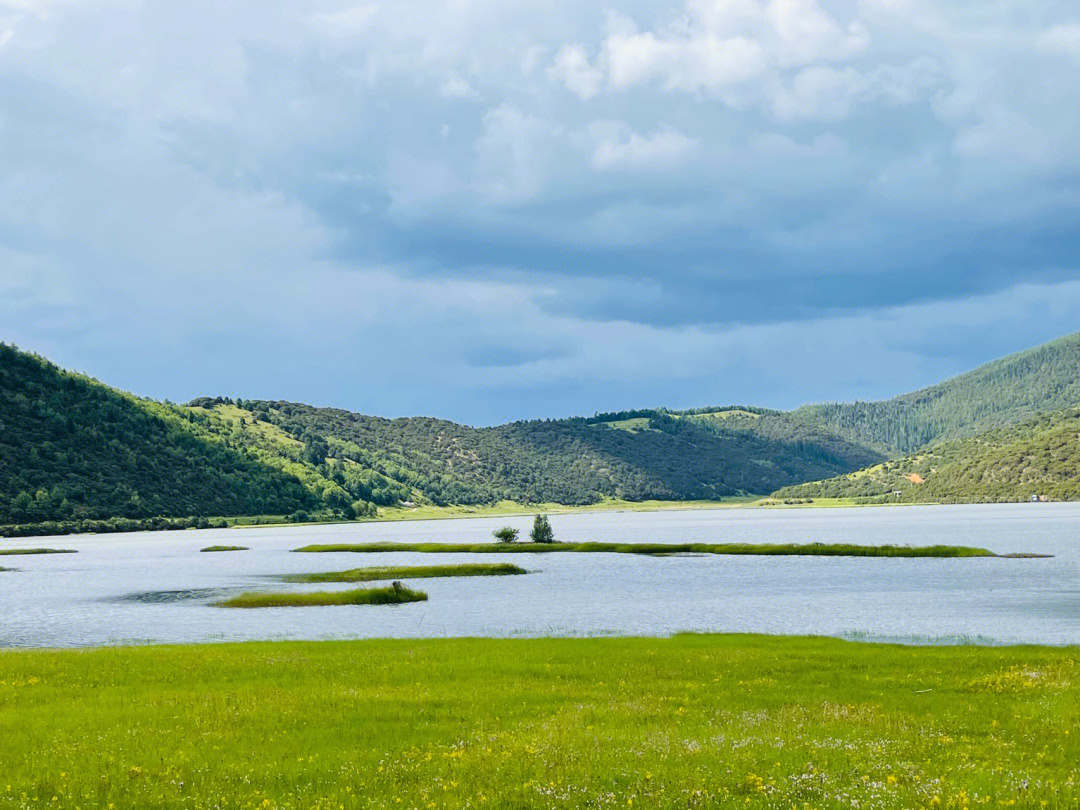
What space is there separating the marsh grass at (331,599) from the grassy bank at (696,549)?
78.2 meters

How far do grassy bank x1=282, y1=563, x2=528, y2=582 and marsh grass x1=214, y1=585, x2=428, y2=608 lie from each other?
23553 millimetres

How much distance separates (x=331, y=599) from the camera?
3652 inches

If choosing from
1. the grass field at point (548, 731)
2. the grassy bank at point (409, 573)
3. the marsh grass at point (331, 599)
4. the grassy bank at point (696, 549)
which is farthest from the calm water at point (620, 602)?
the grass field at point (548, 731)

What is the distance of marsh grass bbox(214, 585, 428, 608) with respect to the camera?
91.4m

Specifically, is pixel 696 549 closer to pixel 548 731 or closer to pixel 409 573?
pixel 409 573

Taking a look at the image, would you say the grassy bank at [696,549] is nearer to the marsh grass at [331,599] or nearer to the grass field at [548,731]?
the marsh grass at [331,599]

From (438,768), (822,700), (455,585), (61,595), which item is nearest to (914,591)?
(455,585)

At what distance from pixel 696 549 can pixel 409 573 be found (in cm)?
6301

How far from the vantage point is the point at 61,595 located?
106m

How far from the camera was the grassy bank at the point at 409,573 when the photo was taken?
395 feet

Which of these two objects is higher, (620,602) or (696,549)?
(620,602)

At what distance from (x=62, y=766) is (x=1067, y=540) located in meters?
173

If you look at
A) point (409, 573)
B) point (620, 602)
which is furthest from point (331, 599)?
point (409, 573)

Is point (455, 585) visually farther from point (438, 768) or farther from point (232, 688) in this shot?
point (438, 768)
